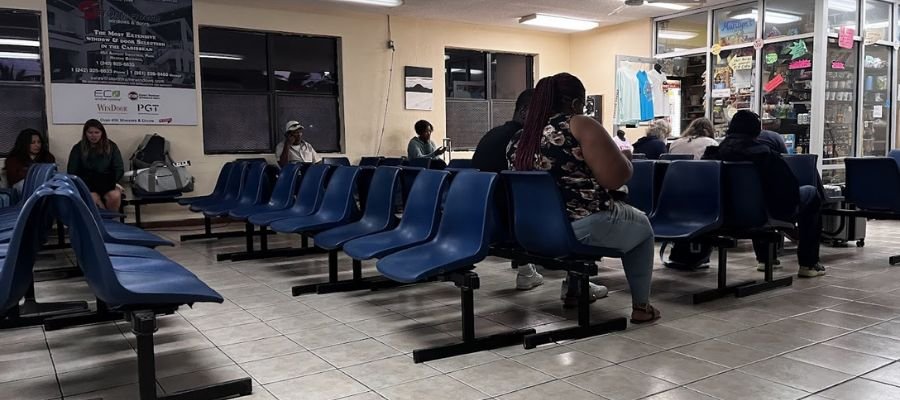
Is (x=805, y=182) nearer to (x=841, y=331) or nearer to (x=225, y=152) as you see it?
(x=841, y=331)

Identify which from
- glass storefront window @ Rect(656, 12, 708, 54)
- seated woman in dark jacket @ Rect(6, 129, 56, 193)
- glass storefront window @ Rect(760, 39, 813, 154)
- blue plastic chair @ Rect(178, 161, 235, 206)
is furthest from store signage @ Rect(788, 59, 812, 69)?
seated woman in dark jacket @ Rect(6, 129, 56, 193)

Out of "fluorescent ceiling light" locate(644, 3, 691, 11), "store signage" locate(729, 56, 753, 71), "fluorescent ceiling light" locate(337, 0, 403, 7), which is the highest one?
"fluorescent ceiling light" locate(644, 3, 691, 11)

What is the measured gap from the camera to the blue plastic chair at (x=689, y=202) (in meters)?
3.69

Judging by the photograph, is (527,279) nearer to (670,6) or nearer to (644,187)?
(644,187)

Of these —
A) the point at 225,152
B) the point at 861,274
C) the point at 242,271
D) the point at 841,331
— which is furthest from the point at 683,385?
the point at 225,152

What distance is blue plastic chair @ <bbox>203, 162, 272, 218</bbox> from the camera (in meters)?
5.58

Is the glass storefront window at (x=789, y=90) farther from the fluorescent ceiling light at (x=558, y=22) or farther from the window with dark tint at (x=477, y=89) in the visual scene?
the window with dark tint at (x=477, y=89)

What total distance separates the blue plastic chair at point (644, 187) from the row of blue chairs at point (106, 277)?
279 cm

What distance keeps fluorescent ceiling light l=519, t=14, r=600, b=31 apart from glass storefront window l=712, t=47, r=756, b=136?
1859 millimetres

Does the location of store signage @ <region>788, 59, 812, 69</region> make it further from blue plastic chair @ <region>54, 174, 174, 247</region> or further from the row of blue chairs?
the row of blue chairs

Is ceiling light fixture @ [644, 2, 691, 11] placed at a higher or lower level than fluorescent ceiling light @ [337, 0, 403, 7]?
higher

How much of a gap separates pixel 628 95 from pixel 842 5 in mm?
2655

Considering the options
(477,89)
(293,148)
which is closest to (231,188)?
(293,148)

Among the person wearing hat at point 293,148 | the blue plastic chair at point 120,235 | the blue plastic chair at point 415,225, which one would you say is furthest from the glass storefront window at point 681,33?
the blue plastic chair at point 120,235
